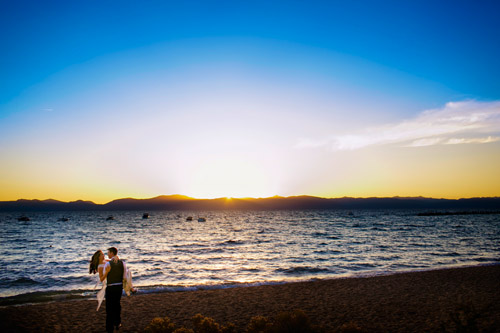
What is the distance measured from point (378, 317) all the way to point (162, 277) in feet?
48.1

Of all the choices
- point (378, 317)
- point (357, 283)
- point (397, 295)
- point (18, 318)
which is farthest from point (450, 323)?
point (18, 318)

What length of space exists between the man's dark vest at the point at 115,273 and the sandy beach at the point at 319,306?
96.2 inches

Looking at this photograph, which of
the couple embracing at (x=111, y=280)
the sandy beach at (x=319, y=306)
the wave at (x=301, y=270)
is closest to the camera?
the couple embracing at (x=111, y=280)

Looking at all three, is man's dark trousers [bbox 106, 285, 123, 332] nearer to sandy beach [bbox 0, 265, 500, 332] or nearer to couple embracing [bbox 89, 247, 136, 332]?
couple embracing [bbox 89, 247, 136, 332]

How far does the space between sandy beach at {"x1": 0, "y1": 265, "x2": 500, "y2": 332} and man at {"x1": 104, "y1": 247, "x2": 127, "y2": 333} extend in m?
1.47

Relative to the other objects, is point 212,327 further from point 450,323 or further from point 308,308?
point 450,323

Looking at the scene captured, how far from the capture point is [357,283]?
17312mm

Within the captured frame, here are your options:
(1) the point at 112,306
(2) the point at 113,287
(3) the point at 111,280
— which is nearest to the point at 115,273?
(3) the point at 111,280

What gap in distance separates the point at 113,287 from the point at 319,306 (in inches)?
317

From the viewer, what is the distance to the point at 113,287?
9.09 m

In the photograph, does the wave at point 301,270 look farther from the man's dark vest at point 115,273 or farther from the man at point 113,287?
Result: the man's dark vest at point 115,273

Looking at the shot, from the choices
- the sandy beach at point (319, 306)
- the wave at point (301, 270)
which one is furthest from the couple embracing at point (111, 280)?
the wave at point (301, 270)

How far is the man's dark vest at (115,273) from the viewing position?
29.8 ft

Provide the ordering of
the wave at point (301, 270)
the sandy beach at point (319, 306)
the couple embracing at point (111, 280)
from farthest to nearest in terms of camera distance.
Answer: the wave at point (301, 270) < the sandy beach at point (319, 306) < the couple embracing at point (111, 280)
